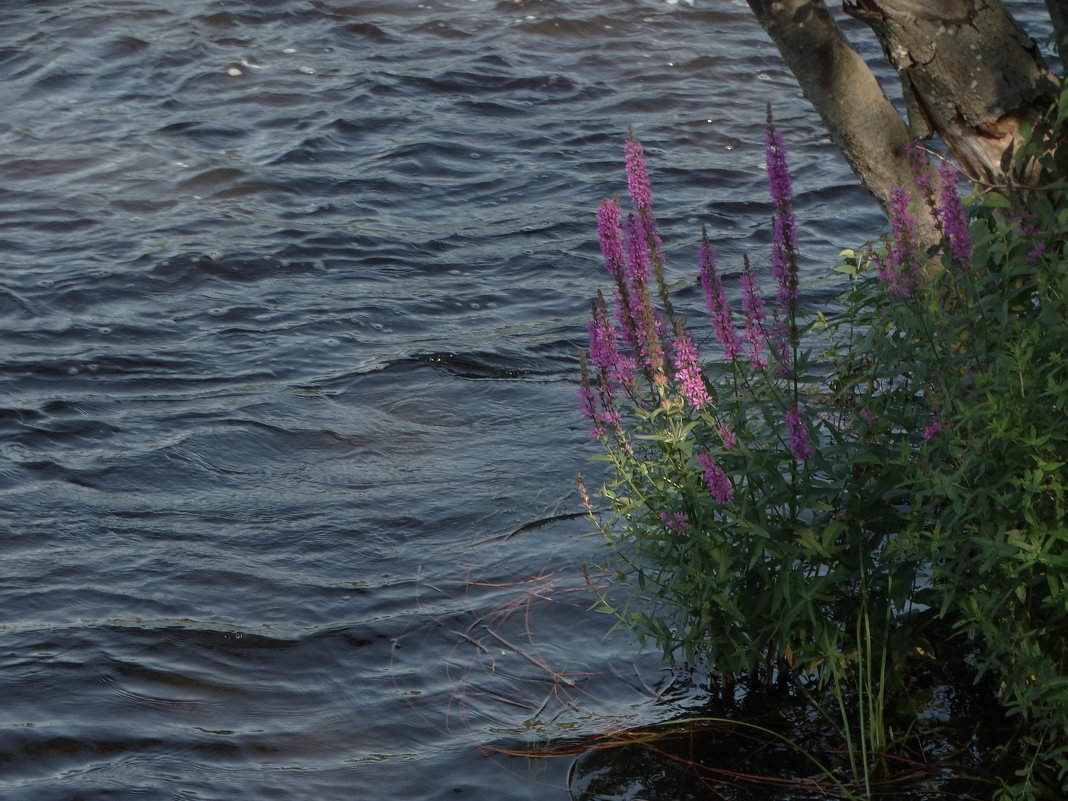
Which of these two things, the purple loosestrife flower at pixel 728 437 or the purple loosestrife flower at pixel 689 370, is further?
the purple loosestrife flower at pixel 728 437

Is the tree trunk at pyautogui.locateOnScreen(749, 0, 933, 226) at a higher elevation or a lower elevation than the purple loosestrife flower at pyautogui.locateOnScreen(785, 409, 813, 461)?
higher

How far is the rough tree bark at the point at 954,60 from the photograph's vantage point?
4781 millimetres

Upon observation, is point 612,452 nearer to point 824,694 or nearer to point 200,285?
point 824,694

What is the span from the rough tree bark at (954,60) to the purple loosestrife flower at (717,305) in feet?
4.24

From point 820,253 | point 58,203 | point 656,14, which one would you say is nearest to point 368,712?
point 820,253

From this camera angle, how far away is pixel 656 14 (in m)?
15.4

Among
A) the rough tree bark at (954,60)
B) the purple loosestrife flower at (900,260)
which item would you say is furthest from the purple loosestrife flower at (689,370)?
the rough tree bark at (954,60)

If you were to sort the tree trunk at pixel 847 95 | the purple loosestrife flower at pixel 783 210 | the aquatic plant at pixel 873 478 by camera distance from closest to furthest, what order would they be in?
1. the aquatic plant at pixel 873 478
2. the purple loosestrife flower at pixel 783 210
3. the tree trunk at pixel 847 95

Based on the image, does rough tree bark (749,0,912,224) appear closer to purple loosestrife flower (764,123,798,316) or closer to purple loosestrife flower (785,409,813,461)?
purple loosestrife flower (764,123,798,316)

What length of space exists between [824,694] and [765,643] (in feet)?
1.55

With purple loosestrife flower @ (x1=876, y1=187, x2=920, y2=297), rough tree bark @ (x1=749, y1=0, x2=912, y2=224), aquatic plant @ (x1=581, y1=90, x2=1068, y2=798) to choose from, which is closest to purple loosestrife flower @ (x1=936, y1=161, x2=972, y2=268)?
aquatic plant @ (x1=581, y1=90, x2=1068, y2=798)

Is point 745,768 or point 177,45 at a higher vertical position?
point 177,45

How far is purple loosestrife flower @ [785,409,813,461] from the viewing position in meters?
3.87

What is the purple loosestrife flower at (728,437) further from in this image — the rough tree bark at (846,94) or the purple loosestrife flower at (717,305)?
the rough tree bark at (846,94)
